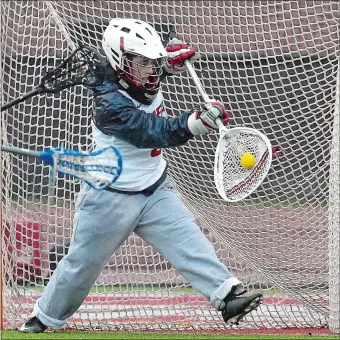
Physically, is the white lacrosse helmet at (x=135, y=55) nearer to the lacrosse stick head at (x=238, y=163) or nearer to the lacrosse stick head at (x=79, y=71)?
the lacrosse stick head at (x=79, y=71)

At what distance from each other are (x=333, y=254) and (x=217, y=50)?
1.40 m

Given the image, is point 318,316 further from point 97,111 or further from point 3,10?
point 3,10

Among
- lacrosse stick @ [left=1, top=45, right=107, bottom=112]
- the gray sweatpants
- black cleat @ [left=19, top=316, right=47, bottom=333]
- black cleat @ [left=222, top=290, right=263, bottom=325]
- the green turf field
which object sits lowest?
the green turf field

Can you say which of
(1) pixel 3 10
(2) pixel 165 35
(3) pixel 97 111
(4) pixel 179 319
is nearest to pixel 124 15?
(2) pixel 165 35

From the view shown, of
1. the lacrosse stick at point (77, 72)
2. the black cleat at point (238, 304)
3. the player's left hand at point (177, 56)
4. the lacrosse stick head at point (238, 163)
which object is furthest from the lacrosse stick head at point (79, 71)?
the black cleat at point (238, 304)

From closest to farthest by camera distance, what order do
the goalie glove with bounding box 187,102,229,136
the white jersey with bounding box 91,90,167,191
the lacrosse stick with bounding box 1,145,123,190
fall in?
the lacrosse stick with bounding box 1,145,123,190
the goalie glove with bounding box 187,102,229,136
the white jersey with bounding box 91,90,167,191

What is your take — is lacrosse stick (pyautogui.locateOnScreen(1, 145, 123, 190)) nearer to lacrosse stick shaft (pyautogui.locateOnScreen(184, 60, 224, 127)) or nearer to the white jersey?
lacrosse stick shaft (pyautogui.locateOnScreen(184, 60, 224, 127))

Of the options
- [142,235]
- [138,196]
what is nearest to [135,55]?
[138,196]

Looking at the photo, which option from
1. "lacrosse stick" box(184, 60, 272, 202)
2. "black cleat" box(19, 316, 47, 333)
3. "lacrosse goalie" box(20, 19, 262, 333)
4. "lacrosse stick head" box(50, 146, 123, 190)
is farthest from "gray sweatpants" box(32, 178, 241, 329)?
"lacrosse stick head" box(50, 146, 123, 190)

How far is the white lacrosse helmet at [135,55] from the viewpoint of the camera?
5.01m

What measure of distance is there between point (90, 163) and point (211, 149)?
2.02 m

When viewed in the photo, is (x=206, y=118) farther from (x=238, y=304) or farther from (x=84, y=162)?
(x=238, y=304)

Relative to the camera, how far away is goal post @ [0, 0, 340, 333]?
6004 millimetres

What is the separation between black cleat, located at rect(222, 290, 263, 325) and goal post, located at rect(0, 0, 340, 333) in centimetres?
93
